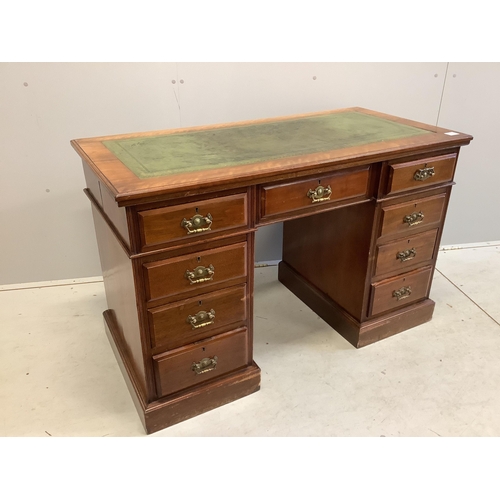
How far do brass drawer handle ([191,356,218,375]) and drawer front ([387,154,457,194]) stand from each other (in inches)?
36.6

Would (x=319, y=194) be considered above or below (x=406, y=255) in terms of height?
above

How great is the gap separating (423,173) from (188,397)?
1.25 m

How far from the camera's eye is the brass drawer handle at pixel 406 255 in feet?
6.57

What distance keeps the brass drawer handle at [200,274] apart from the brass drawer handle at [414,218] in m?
0.87

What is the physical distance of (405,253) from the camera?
6.61ft

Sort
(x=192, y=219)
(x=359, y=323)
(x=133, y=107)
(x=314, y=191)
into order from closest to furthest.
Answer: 1. (x=192, y=219)
2. (x=314, y=191)
3. (x=359, y=323)
4. (x=133, y=107)

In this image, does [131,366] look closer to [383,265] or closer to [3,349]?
[3,349]

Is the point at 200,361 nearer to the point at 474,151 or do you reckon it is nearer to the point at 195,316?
the point at 195,316

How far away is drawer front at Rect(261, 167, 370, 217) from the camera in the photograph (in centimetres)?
156

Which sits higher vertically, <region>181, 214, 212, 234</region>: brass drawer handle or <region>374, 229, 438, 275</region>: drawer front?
<region>181, 214, 212, 234</region>: brass drawer handle

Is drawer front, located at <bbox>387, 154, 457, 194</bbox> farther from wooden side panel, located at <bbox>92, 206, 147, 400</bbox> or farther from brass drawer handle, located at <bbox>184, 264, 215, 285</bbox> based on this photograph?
wooden side panel, located at <bbox>92, 206, 147, 400</bbox>

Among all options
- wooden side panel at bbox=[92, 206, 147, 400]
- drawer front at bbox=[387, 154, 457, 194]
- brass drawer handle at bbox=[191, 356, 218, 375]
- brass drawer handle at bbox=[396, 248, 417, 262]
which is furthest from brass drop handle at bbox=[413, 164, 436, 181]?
wooden side panel at bbox=[92, 206, 147, 400]

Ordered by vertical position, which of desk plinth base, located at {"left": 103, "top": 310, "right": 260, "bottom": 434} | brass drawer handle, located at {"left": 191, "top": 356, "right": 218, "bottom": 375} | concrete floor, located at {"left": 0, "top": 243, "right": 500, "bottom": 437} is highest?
brass drawer handle, located at {"left": 191, "top": 356, "right": 218, "bottom": 375}

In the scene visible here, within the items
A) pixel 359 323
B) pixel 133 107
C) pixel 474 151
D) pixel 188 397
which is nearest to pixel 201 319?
pixel 188 397
